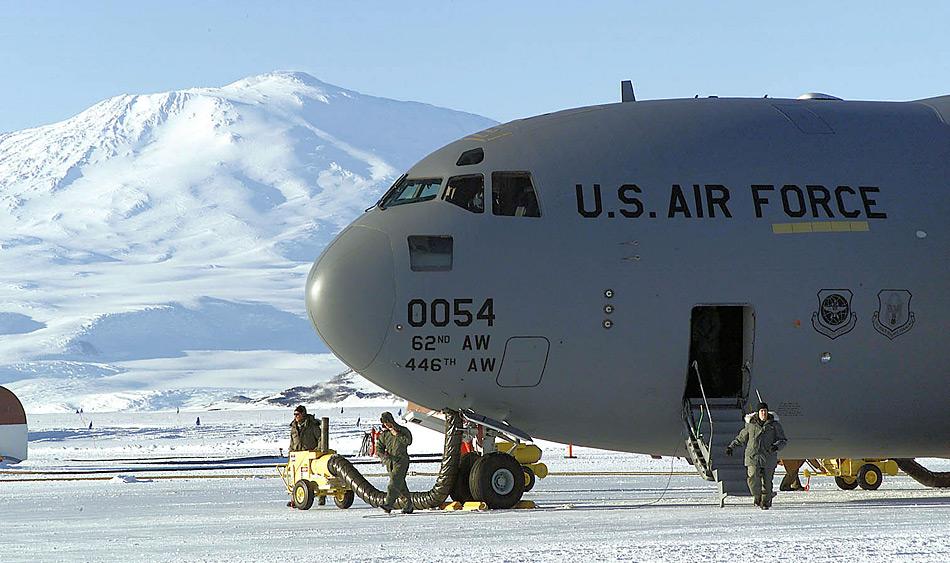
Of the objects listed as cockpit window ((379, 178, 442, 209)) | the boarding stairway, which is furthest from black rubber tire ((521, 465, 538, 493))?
cockpit window ((379, 178, 442, 209))

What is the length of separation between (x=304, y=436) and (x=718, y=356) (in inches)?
298

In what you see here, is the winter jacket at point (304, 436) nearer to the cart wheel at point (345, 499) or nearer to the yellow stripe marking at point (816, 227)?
the cart wheel at point (345, 499)

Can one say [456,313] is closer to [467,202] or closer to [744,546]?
[467,202]

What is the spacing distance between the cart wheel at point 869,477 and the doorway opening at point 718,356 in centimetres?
704

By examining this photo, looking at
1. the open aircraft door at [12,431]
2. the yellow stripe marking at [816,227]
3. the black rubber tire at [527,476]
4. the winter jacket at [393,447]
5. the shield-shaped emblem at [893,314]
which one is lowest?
the open aircraft door at [12,431]

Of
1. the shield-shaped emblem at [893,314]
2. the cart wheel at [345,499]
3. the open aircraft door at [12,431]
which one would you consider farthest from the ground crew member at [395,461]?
the open aircraft door at [12,431]

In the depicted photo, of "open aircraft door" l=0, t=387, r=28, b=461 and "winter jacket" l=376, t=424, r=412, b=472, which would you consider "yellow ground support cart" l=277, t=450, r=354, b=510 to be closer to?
"winter jacket" l=376, t=424, r=412, b=472

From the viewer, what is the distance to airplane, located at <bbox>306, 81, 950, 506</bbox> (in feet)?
76.0

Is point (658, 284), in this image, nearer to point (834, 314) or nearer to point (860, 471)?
point (834, 314)

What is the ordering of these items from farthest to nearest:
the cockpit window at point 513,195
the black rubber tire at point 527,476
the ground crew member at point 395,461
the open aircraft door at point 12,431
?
the open aircraft door at point 12,431 < the black rubber tire at point 527,476 < the ground crew member at point 395,461 < the cockpit window at point 513,195

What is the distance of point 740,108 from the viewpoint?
2498cm

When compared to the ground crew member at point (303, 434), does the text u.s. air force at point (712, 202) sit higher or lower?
higher

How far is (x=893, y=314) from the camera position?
23.6 m

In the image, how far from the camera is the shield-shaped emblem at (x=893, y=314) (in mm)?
23547
